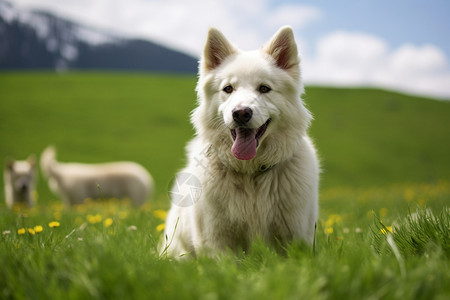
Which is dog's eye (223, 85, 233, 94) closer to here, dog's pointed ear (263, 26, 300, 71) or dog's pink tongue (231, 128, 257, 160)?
dog's pink tongue (231, 128, 257, 160)

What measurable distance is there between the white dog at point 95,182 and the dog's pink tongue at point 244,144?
37.0 feet

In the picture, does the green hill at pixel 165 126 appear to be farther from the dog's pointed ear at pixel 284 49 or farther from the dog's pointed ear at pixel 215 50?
the dog's pointed ear at pixel 284 49

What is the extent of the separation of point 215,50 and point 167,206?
502 centimetres

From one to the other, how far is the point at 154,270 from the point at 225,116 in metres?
1.60

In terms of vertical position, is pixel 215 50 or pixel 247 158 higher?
pixel 215 50

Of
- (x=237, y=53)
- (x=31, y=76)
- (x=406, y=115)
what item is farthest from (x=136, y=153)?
(x=406, y=115)

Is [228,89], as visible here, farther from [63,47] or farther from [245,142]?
[63,47]

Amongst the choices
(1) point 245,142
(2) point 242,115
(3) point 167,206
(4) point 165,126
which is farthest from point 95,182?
(4) point 165,126

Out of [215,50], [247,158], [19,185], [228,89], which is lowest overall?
[19,185]

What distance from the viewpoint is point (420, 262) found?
194cm

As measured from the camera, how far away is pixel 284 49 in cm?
350

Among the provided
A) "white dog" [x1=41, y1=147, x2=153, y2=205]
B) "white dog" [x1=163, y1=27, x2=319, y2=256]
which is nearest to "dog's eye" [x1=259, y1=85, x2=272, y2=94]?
"white dog" [x1=163, y1=27, x2=319, y2=256]

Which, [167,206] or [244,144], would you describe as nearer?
[244,144]

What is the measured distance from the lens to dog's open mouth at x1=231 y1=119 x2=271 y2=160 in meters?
3.10
